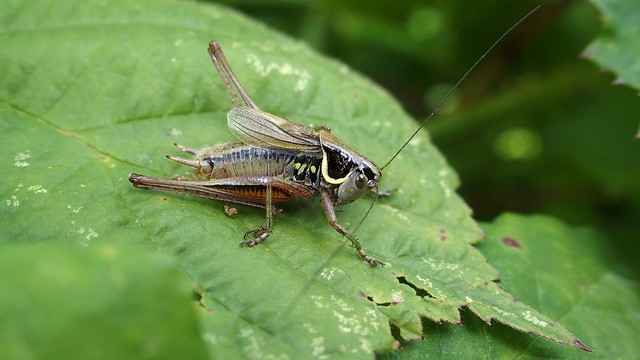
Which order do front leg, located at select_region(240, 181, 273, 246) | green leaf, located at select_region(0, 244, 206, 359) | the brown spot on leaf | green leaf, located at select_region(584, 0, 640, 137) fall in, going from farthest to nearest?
1. green leaf, located at select_region(584, 0, 640, 137)
2. the brown spot on leaf
3. front leg, located at select_region(240, 181, 273, 246)
4. green leaf, located at select_region(0, 244, 206, 359)

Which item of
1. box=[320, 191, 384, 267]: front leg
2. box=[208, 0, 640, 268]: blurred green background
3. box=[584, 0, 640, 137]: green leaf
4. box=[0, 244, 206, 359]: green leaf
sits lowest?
box=[320, 191, 384, 267]: front leg

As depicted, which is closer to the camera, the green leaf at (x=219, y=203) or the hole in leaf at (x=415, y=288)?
the green leaf at (x=219, y=203)

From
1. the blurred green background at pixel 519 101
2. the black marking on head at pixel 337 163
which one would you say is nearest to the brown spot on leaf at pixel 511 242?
the black marking on head at pixel 337 163

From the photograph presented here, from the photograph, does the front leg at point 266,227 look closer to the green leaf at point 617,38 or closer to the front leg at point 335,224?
the front leg at point 335,224

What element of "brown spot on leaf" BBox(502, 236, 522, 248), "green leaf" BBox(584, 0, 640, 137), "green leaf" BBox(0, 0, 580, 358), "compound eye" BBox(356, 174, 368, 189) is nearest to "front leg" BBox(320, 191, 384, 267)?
"green leaf" BBox(0, 0, 580, 358)

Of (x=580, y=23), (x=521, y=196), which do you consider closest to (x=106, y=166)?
(x=521, y=196)

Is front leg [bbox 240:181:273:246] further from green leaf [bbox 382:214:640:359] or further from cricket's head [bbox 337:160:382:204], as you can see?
green leaf [bbox 382:214:640:359]

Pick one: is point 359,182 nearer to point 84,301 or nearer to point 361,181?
point 361,181
